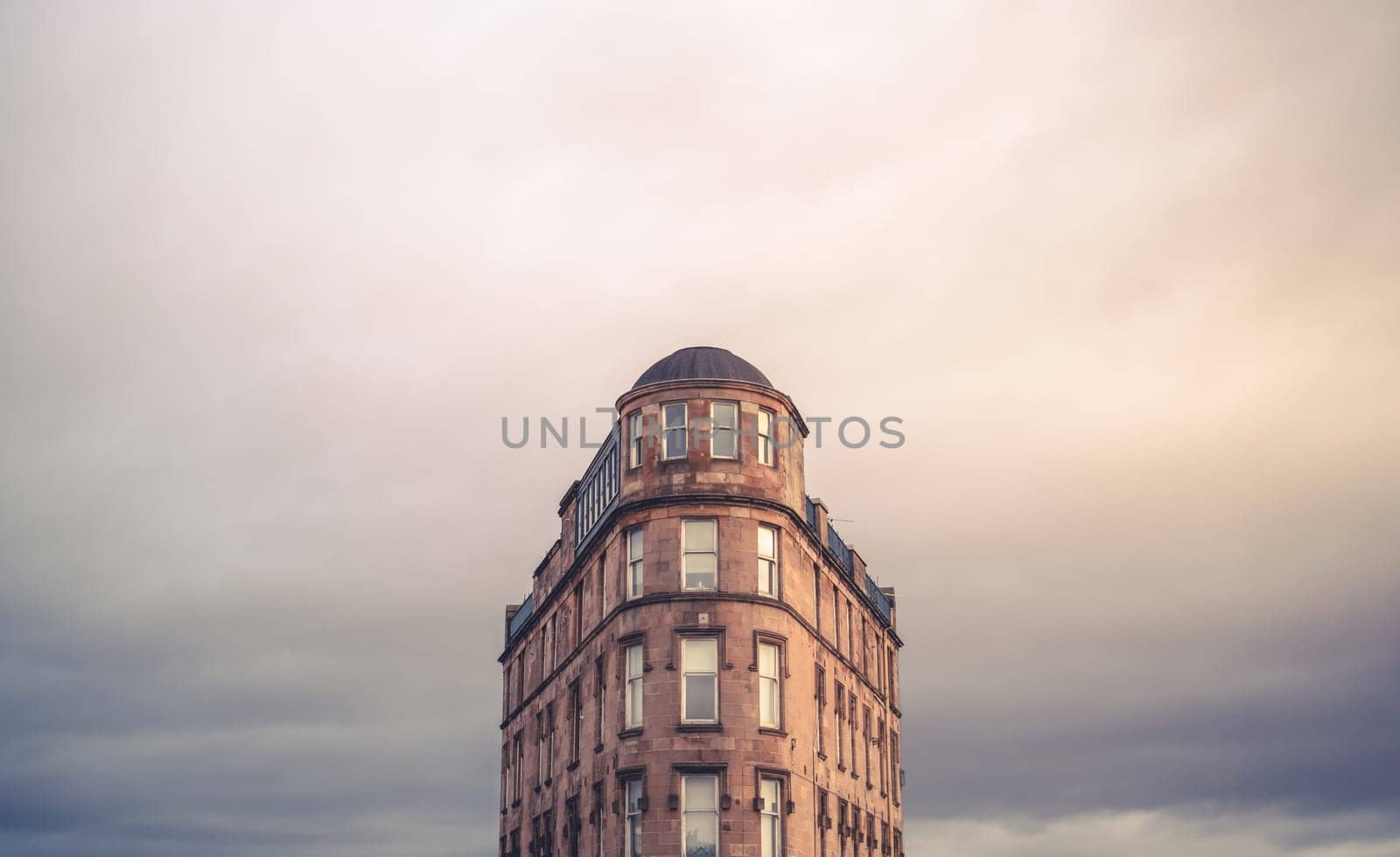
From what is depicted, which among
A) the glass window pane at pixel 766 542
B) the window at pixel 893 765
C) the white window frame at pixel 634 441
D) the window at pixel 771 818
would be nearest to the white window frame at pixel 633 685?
the window at pixel 771 818

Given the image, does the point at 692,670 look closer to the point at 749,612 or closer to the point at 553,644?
the point at 749,612

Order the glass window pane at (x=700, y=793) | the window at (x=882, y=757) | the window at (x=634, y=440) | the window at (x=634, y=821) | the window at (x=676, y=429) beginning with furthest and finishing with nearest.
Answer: the window at (x=882, y=757) < the window at (x=634, y=440) < the window at (x=676, y=429) < the window at (x=634, y=821) < the glass window pane at (x=700, y=793)

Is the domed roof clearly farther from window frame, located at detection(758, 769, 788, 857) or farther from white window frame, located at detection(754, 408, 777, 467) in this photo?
window frame, located at detection(758, 769, 788, 857)

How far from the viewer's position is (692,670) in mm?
46031

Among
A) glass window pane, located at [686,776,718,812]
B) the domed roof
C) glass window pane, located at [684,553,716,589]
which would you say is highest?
the domed roof

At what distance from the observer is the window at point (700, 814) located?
145 feet

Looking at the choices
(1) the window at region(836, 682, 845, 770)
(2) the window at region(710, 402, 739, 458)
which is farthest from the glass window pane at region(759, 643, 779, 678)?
(1) the window at region(836, 682, 845, 770)

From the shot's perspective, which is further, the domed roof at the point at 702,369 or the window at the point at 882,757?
the window at the point at 882,757

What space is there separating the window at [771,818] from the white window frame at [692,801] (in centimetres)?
142

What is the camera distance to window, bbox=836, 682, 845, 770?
56375 millimetres

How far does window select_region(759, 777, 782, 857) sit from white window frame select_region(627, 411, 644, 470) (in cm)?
1152

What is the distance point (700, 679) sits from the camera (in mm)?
45969

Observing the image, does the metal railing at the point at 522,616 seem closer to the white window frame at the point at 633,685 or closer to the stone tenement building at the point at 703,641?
the stone tenement building at the point at 703,641

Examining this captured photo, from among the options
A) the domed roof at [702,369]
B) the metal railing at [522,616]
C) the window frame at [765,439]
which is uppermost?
the domed roof at [702,369]
